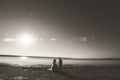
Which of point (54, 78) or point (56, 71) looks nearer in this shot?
point (54, 78)

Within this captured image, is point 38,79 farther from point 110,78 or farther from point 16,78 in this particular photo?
point 110,78

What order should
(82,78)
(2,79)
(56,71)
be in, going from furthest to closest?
(56,71)
(82,78)
(2,79)

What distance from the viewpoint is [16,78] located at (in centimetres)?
3681

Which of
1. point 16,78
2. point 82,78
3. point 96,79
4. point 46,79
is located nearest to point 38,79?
point 46,79

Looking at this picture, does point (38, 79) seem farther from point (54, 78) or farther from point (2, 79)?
point (2, 79)

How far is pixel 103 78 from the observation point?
37750 mm

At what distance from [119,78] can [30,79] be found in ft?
55.6

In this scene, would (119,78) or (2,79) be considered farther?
(119,78)

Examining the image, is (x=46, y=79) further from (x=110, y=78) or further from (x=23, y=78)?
(x=110, y=78)

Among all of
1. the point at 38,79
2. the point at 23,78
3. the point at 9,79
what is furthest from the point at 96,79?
the point at 9,79

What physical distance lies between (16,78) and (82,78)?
12433 mm

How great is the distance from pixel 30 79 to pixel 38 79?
1467mm

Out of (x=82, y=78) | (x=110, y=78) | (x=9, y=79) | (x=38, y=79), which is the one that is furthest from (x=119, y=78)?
(x=9, y=79)

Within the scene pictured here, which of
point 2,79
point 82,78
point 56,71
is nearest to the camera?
point 2,79
